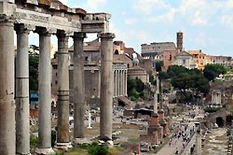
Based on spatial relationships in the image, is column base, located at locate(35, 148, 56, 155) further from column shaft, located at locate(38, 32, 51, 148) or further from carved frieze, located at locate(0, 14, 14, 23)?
carved frieze, located at locate(0, 14, 14, 23)

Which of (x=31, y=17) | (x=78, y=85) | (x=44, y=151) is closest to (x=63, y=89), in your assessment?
(x=78, y=85)

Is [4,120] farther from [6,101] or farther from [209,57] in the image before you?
[209,57]

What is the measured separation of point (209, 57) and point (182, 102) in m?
100

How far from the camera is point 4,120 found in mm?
12109

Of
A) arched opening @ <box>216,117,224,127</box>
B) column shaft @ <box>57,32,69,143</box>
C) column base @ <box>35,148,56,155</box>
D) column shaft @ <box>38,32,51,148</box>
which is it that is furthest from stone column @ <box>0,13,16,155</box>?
arched opening @ <box>216,117,224,127</box>

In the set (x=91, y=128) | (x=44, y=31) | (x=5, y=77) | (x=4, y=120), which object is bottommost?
(x=91, y=128)

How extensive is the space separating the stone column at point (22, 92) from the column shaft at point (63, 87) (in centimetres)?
290

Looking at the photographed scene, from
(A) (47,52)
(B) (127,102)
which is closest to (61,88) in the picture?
(A) (47,52)

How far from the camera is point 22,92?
1470 centimetres

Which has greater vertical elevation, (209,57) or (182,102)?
(209,57)

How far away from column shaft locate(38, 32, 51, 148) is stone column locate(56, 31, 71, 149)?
144cm

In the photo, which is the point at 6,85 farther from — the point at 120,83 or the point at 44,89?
the point at 120,83

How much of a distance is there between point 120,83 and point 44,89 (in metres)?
62.9

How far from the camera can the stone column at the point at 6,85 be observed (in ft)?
39.3
